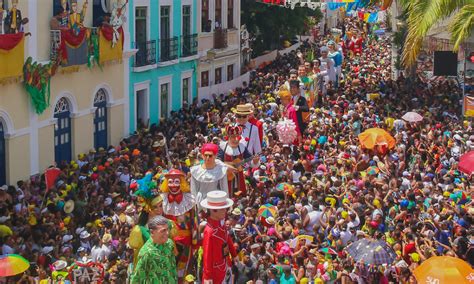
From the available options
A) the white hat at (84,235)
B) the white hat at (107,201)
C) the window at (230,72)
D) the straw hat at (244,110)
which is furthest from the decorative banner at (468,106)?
the white hat at (84,235)

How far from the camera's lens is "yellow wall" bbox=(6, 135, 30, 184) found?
72.0 ft

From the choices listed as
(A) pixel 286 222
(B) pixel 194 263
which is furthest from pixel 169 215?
(A) pixel 286 222

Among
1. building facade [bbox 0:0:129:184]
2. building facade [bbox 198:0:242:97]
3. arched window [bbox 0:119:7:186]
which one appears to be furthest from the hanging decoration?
building facade [bbox 198:0:242:97]

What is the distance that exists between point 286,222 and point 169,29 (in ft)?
58.0

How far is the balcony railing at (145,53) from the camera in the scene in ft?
96.8

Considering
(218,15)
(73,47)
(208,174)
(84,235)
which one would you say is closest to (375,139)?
(84,235)

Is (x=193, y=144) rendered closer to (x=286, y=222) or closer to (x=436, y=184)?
(x=436, y=184)

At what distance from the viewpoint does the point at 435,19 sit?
93.0ft

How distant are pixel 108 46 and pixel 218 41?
10.3 meters

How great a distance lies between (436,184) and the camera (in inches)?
755

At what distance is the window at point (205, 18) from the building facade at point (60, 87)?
24.3 ft

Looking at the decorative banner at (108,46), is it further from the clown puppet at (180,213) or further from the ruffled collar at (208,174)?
the clown puppet at (180,213)

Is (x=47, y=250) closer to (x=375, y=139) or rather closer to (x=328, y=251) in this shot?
(x=328, y=251)

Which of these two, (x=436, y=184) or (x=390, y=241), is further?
(x=436, y=184)
